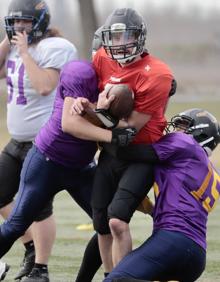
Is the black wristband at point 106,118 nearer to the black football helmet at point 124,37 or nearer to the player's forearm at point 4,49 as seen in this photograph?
the black football helmet at point 124,37

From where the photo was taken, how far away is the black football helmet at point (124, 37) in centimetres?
499

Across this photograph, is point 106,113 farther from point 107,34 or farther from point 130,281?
point 130,281

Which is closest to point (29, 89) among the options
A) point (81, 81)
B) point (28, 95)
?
point (28, 95)

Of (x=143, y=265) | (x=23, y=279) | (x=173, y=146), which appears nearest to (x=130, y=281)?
(x=143, y=265)

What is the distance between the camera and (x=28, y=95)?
613cm

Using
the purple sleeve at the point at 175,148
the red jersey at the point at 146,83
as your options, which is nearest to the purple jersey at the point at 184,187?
the purple sleeve at the point at 175,148

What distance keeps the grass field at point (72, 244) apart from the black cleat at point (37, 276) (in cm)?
22

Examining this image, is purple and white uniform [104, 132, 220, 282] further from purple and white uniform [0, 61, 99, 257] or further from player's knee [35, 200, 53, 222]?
player's knee [35, 200, 53, 222]

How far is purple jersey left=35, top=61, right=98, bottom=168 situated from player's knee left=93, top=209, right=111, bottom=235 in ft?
1.30

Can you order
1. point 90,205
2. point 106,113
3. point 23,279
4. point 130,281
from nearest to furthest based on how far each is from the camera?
point 130,281
point 106,113
point 90,205
point 23,279

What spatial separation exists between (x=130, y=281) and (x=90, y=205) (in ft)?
3.86

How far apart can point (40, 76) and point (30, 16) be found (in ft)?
1.45

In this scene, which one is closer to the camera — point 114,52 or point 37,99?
point 114,52

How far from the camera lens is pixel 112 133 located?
Answer: 490cm
